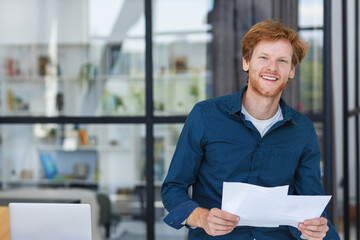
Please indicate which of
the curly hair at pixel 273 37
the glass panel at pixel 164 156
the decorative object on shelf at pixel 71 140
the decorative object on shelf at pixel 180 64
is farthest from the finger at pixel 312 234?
the decorative object on shelf at pixel 71 140

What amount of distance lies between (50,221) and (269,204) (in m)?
0.72

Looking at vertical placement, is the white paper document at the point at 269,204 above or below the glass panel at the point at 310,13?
below

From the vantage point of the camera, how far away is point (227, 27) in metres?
4.14

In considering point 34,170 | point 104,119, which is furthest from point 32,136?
point 104,119

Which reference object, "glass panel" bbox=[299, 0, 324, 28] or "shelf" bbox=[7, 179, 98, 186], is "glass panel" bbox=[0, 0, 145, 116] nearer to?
"shelf" bbox=[7, 179, 98, 186]

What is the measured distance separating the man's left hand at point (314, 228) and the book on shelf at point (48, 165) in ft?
15.1

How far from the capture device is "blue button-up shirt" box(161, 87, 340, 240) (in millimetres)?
1944

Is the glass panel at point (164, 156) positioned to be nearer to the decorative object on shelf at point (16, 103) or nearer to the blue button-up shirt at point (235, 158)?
the decorative object on shelf at point (16, 103)

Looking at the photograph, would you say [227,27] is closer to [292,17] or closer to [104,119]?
[292,17]

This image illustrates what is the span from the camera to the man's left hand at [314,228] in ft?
5.51

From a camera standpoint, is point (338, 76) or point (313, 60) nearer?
point (313, 60)

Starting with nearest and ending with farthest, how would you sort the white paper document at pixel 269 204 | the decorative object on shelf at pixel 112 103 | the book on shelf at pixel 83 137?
the white paper document at pixel 269 204
the decorative object on shelf at pixel 112 103
the book on shelf at pixel 83 137

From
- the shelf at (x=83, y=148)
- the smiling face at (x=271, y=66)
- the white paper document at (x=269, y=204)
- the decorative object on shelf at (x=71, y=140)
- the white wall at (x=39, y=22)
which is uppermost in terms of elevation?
the white wall at (x=39, y=22)

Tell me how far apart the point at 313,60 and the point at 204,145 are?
2065 millimetres
